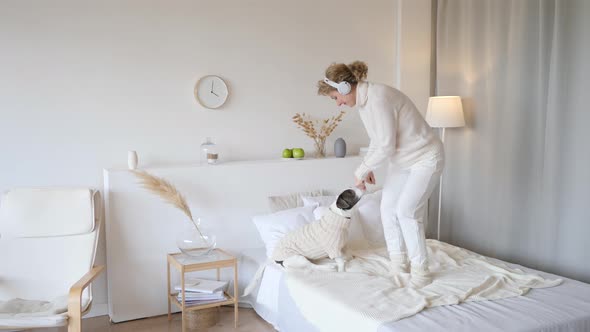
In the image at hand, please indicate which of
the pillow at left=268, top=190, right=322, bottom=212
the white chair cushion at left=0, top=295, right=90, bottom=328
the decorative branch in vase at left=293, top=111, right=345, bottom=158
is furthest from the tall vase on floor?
the white chair cushion at left=0, top=295, right=90, bottom=328

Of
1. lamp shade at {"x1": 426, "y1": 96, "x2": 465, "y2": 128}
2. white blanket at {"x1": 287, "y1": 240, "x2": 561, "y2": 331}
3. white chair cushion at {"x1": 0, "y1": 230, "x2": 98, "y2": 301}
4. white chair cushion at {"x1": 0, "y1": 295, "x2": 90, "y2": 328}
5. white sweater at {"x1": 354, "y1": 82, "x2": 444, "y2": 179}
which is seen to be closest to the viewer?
white blanket at {"x1": 287, "y1": 240, "x2": 561, "y2": 331}

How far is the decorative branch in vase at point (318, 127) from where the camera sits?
14.4 ft

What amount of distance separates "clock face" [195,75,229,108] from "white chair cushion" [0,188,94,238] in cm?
106

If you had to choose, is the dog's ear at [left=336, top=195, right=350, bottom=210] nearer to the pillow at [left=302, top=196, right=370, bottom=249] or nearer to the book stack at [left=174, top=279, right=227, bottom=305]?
the pillow at [left=302, top=196, right=370, bottom=249]

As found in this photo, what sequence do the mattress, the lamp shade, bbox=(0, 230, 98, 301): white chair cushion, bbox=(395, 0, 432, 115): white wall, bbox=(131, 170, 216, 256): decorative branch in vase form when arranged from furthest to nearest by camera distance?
bbox=(395, 0, 432, 115): white wall
the lamp shade
bbox=(131, 170, 216, 256): decorative branch in vase
bbox=(0, 230, 98, 301): white chair cushion
the mattress

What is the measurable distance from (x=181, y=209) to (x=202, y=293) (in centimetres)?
55

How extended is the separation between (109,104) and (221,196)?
0.96m

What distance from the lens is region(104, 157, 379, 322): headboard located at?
358cm

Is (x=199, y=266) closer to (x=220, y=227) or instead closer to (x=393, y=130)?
(x=220, y=227)

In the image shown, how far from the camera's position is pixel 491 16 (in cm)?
419

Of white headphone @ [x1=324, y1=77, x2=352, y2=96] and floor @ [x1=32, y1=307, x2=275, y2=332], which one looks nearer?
white headphone @ [x1=324, y1=77, x2=352, y2=96]

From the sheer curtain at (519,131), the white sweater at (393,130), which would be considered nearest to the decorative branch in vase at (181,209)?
the white sweater at (393,130)

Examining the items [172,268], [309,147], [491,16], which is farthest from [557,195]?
[172,268]

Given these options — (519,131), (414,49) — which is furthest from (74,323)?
(414,49)
